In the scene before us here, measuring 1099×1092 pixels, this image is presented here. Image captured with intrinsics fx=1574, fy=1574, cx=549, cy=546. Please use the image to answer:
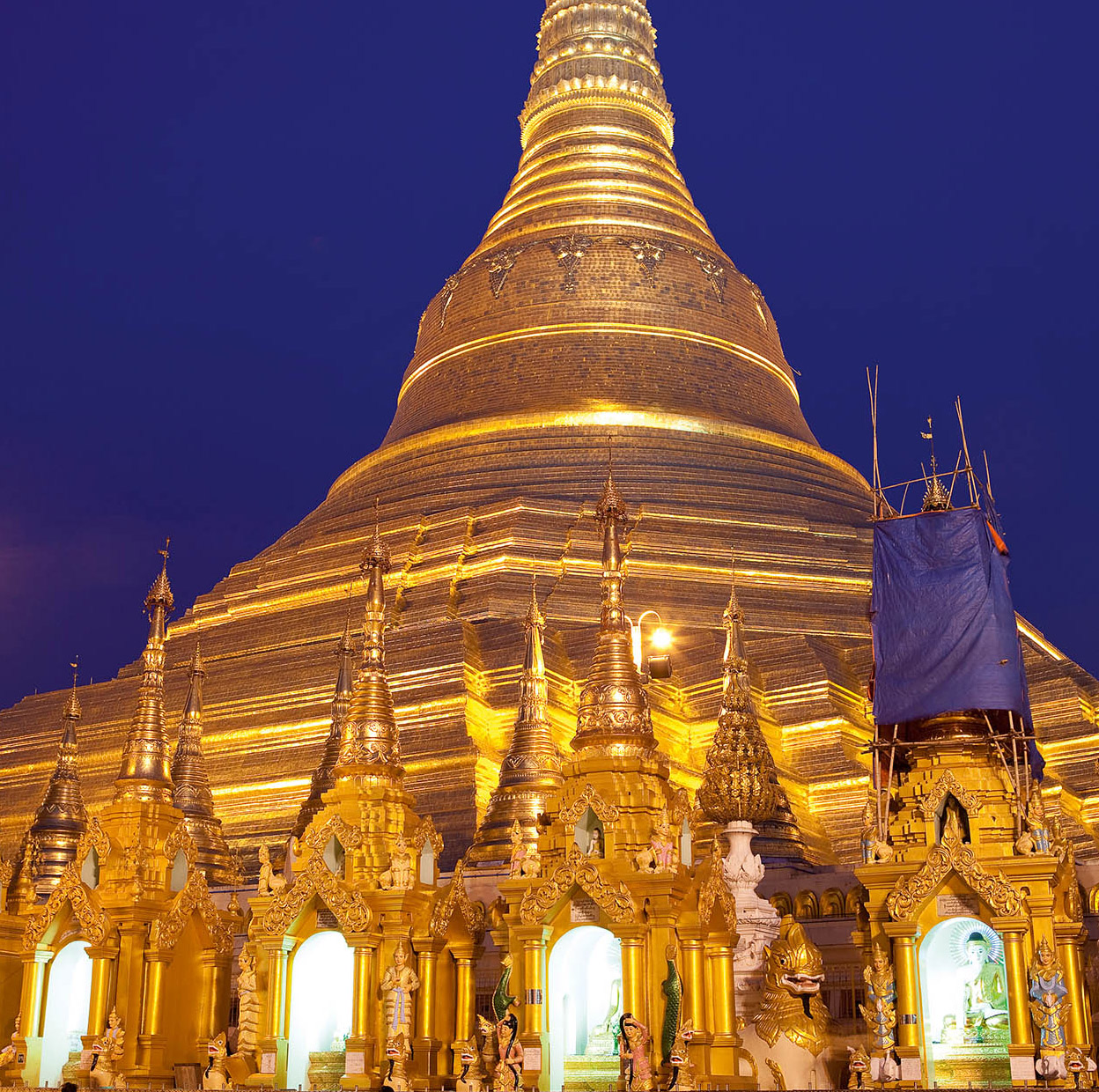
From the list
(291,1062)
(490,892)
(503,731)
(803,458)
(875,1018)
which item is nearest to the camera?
(875,1018)

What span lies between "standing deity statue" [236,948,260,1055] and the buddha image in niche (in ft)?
24.6

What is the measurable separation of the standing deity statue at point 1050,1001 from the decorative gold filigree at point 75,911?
1060cm

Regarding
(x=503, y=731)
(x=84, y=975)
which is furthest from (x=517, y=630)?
(x=84, y=975)

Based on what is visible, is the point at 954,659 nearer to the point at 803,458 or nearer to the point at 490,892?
the point at 490,892

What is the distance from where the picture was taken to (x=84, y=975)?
19797mm

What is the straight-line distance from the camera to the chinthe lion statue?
16.0m

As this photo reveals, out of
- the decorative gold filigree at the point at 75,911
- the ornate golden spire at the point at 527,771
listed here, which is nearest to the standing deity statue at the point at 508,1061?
the ornate golden spire at the point at 527,771

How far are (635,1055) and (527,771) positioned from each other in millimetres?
7365

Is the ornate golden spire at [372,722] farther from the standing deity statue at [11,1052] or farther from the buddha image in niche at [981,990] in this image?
the buddha image in niche at [981,990]

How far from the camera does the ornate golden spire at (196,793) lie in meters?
24.0

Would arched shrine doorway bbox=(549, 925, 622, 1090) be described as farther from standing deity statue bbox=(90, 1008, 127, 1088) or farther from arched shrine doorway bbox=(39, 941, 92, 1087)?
arched shrine doorway bbox=(39, 941, 92, 1087)

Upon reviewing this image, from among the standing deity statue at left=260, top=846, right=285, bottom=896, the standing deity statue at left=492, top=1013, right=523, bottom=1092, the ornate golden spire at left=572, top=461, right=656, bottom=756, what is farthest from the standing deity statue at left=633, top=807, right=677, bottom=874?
the standing deity statue at left=260, top=846, right=285, bottom=896

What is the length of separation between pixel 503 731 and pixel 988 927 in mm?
11922

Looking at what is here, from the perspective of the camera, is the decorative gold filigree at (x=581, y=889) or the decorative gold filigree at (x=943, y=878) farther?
the decorative gold filigree at (x=581, y=889)
